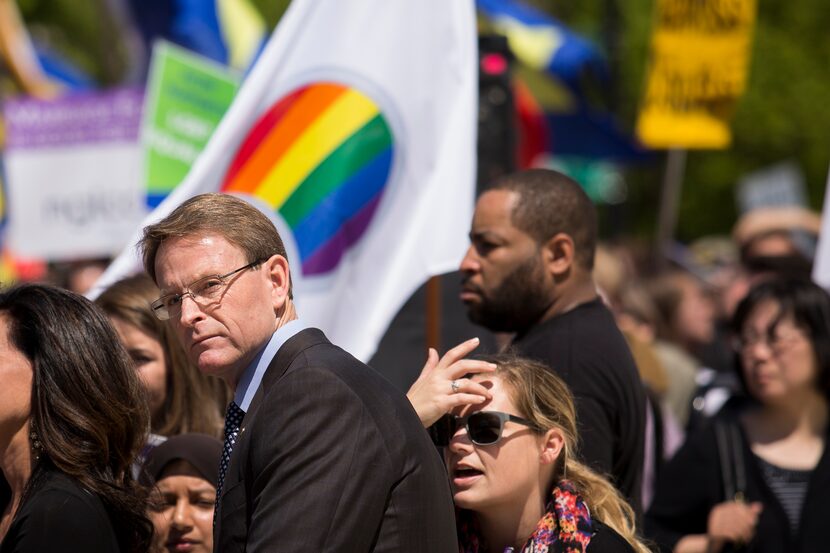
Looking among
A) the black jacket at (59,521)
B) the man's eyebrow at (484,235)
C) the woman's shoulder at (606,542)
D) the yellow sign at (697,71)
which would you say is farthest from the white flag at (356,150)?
the yellow sign at (697,71)

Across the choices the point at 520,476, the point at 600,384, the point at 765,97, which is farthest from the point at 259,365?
the point at 765,97

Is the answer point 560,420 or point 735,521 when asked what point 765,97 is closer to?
point 735,521

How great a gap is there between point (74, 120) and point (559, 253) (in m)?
5.66

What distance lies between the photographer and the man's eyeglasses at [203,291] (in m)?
2.95

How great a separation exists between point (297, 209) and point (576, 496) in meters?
1.91

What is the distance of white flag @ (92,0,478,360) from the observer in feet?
15.7

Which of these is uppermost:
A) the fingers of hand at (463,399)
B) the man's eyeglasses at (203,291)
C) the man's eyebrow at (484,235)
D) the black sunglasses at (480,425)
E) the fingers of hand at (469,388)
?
the man's eyebrow at (484,235)

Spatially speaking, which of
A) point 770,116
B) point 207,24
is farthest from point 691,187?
point 207,24

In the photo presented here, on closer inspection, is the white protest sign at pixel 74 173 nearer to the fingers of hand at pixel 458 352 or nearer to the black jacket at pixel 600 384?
the black jacket at pixel 600 384

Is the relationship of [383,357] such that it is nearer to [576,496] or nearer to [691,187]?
[576,496]

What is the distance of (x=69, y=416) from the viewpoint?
3016mm

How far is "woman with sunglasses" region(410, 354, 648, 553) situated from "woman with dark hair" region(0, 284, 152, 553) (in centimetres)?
76

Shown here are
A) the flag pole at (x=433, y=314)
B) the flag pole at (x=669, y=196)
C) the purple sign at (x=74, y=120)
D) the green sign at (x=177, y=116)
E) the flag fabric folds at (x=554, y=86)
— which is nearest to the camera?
the flag pole at (x=433, y=314)

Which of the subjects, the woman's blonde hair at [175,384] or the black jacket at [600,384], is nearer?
the black jacket at [600,384]
